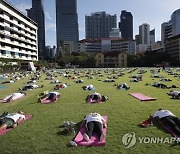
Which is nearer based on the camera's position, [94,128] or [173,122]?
[94,128]

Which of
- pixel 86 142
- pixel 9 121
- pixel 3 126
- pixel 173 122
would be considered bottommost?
pixel 86 142

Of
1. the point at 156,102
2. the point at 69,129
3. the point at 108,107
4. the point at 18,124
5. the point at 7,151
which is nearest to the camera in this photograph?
the point at 7,151

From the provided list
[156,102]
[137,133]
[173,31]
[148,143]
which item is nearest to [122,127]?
[137,133]

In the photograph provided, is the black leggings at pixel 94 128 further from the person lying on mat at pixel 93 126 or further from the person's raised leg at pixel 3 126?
the person's raised leg at pixel 3 126

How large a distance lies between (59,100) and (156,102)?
652 centimetres

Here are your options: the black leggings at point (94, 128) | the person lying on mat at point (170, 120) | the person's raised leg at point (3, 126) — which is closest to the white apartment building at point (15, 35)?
the person's raised leg at point (3, 126)

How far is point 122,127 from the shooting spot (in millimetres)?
11070

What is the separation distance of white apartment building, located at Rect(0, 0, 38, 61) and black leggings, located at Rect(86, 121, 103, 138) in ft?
223

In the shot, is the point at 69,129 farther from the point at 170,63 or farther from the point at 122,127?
the point at 170,63

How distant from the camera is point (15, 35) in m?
85.8

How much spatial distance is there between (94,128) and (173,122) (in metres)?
3.02

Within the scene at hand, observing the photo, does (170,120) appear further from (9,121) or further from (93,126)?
(9,121)

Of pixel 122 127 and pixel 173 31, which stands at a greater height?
pixel 173 31

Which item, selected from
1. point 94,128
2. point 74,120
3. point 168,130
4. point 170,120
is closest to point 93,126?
point 94,128
